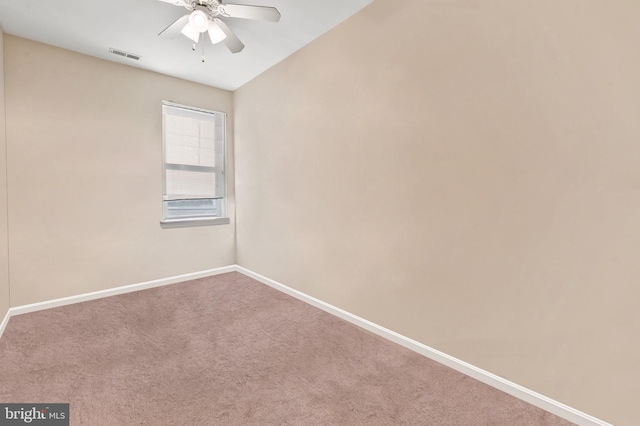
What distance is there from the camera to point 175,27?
242 cm

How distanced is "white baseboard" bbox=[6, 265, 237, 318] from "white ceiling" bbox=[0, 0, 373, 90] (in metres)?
2.69

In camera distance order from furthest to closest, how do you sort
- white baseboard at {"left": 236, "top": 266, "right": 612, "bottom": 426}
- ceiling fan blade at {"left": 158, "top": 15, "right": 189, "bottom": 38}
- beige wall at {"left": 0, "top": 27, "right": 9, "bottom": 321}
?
beige wall at {"left": 0, "top": 27, "right": 9, "bottom": 321} < ceiling fan blade at {"left": 158, "top": 15, "right": 189, "bottom": 38} < white baseboard at {"left": 236, "top": 266, "right": 612, "bottom": 426}

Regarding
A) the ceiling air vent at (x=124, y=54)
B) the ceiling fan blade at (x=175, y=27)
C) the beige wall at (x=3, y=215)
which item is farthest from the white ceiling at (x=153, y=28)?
the beige wall at (x=3, y=215)

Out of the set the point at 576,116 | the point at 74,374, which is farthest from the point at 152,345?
the point at 576,116

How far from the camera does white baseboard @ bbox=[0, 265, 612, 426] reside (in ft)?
5.32

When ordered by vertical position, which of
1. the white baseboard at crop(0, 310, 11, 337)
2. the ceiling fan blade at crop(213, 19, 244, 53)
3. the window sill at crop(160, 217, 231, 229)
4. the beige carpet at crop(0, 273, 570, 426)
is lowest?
the beige carpet at crop(0, 273, 570, 426)

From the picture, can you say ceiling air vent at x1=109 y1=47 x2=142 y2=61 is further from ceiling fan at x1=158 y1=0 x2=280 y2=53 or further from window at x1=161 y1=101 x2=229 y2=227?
ceiling fan at x1=158 y1=0 x2=280 y2=53

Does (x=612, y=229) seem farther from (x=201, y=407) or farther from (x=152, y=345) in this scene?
(x=152, y=345)

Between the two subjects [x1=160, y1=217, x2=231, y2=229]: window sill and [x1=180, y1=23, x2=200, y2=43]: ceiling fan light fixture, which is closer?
[x1=180, y1=23, x2=200, y2=43]: ceiling fan light fixture

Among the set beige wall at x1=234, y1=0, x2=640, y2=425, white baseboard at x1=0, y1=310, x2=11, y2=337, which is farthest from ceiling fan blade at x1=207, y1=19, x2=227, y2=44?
white baseboard at x1=0, y1=310, x2=11, y2=337

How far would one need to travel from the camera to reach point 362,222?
2678 millimetres

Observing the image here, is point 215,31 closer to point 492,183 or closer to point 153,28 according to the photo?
point 153,28

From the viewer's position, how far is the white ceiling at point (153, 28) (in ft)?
8.18

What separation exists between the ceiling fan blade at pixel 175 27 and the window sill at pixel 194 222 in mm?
2281
